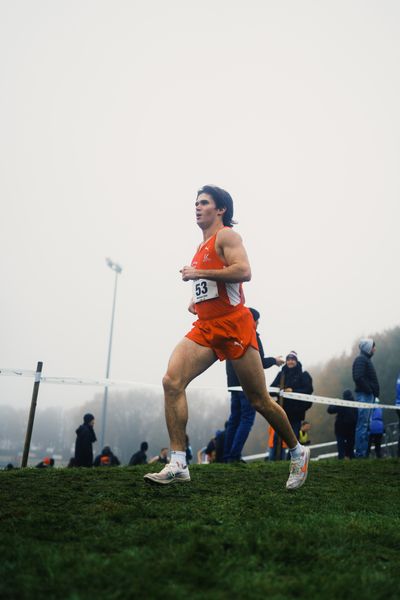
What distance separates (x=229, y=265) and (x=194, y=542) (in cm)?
257

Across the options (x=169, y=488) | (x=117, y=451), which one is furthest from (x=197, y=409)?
(x=169, y=488)

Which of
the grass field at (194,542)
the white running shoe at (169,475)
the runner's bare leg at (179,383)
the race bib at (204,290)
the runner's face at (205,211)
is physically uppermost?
the runner's face at (205,211)

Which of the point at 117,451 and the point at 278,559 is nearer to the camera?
the point at 278,559

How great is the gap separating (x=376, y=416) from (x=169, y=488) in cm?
813

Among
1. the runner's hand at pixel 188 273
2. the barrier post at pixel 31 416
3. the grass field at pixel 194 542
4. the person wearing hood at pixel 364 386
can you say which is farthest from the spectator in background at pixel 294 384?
the runner's hand at pixel 188 273

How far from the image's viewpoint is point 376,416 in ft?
38.3

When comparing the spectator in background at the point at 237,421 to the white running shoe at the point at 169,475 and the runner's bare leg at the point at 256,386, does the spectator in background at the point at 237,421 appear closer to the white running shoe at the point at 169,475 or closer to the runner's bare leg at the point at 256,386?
the runner's bare leg at the point at 256,386

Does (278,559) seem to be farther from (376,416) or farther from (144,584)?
(376,416)

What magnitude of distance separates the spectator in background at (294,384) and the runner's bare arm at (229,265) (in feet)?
17.1

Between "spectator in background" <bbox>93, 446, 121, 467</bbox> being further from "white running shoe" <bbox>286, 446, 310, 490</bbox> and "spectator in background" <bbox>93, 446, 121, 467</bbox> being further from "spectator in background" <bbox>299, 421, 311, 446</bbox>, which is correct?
"white running shoe" <bbox>286, 446, 310, 490</bbox>

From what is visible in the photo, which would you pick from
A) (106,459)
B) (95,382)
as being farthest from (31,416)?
(106,459)

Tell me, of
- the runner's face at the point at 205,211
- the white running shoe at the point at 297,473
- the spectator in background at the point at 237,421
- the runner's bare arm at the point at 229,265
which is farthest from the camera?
the spectator in background at the point at 237,421

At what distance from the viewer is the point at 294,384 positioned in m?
9.73

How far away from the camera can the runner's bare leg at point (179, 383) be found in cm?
457
